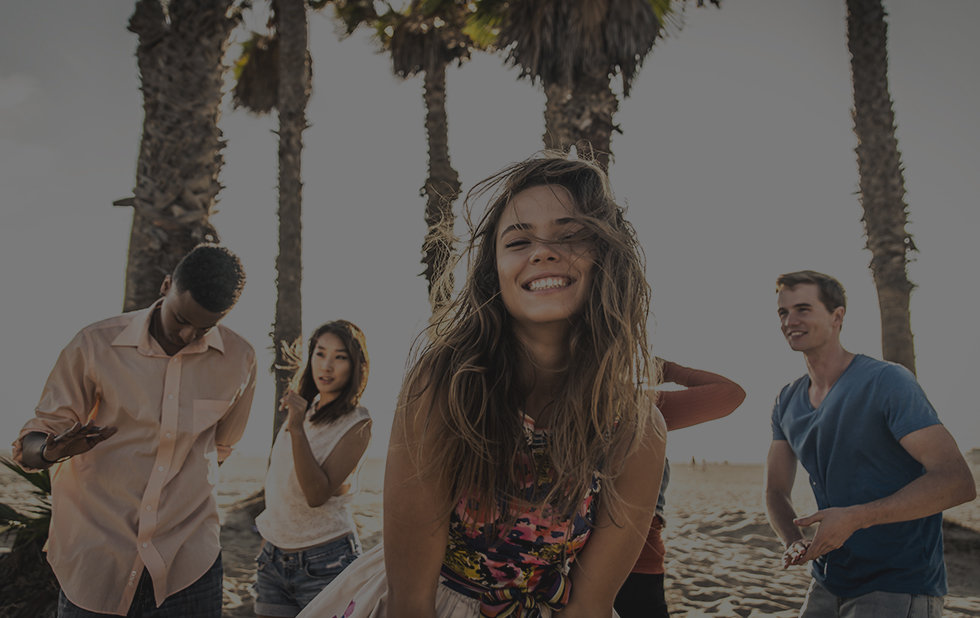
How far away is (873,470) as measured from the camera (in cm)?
280

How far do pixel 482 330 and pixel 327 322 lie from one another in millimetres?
2104

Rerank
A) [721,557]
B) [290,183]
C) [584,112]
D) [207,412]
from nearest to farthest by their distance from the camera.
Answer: [207,412], [721,557], [584,112], [290,183]

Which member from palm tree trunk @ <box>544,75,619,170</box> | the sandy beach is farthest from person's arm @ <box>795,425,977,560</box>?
palm tree trunk @ <box>544,75,619,170</box>

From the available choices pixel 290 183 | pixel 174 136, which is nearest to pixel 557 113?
pixel 290 183

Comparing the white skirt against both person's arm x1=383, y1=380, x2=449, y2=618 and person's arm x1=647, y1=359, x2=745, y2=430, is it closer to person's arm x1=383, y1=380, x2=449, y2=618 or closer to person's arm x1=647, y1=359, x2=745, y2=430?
person's arm x1=383, y1=380, x2=449, y2=618

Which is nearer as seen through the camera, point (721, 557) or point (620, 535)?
point (620, 535)

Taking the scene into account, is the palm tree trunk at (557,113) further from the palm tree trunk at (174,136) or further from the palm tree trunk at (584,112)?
the palm tree trunk at (174,136)

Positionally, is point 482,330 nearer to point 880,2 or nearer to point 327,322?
point 327,322

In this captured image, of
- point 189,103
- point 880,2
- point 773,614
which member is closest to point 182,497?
point 189,103

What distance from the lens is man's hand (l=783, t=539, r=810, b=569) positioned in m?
2.55

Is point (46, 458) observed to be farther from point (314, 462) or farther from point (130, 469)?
point (314, 462)

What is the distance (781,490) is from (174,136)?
4911 millimetres

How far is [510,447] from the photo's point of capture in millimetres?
1928

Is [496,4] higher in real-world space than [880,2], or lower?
higher
